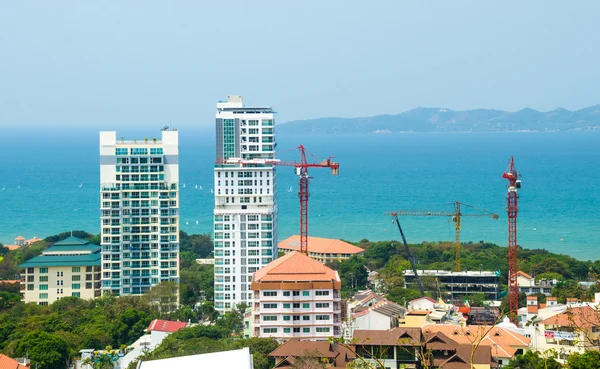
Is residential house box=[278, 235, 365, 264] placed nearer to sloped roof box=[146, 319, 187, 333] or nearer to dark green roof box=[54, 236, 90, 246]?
dark green roof box=[54, 236, 90, 246]

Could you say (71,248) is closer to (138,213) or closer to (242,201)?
(138,213)

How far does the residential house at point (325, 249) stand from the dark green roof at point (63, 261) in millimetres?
15221

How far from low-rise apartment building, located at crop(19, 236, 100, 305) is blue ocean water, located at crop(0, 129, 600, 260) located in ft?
86.1

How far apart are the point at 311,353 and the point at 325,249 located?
1202 inches

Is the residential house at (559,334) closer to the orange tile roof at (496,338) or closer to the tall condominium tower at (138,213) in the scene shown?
the orange tile roof at (496,338)

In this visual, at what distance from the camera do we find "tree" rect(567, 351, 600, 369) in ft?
94.3

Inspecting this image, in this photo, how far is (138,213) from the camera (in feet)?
155

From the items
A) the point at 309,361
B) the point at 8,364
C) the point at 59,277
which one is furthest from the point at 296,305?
the point at 59,277

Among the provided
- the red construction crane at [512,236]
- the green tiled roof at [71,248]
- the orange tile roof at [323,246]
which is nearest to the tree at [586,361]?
the red construction crane at [512,236]

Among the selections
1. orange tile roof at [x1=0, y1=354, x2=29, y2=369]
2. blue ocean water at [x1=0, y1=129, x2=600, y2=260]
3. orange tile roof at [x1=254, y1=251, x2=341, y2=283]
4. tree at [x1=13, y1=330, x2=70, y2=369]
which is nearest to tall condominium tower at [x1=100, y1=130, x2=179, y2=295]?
orange tile roof at [x1=254, y1=251, x2=341, y2=283]

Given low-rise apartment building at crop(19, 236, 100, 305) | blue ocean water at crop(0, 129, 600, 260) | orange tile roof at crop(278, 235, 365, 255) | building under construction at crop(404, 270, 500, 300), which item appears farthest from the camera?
blue ocean water at crop(0, 129, 600, 260)

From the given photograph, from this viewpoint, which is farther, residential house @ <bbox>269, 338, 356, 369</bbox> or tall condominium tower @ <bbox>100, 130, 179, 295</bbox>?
tall condominium tower @ <bbox>100, 130, 179, 295</bbox>

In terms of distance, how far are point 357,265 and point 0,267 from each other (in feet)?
54.6

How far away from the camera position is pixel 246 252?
153ft
